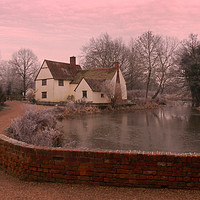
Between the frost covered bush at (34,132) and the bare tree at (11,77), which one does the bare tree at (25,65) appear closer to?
the bare tree at (11,77)

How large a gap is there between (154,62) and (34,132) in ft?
112

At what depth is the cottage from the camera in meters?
31.1

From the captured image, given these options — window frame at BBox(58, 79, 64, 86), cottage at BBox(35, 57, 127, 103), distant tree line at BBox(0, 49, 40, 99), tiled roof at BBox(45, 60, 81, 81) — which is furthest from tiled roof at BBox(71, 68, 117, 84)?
distant tree line at BBox(0, 49, 40, 99)

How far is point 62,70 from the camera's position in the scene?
36.9 meters

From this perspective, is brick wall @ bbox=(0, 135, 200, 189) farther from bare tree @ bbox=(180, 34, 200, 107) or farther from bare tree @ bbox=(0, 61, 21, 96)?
bare tree @ bbox=(0, 61, 21, 96)

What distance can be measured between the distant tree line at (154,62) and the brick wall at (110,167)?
103ft

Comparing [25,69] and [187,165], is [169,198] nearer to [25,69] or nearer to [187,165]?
[187,165]

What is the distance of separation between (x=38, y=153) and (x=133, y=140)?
7751 mm

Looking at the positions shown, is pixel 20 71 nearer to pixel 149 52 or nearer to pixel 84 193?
pixel 149 52

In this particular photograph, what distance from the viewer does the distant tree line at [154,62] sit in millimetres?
33375

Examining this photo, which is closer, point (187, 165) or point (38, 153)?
point (187, 165)

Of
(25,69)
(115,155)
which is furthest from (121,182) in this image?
(25,69)

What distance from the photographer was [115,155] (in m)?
3.83

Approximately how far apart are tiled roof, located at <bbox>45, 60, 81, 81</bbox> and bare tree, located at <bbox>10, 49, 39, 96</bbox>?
71.2 ft
